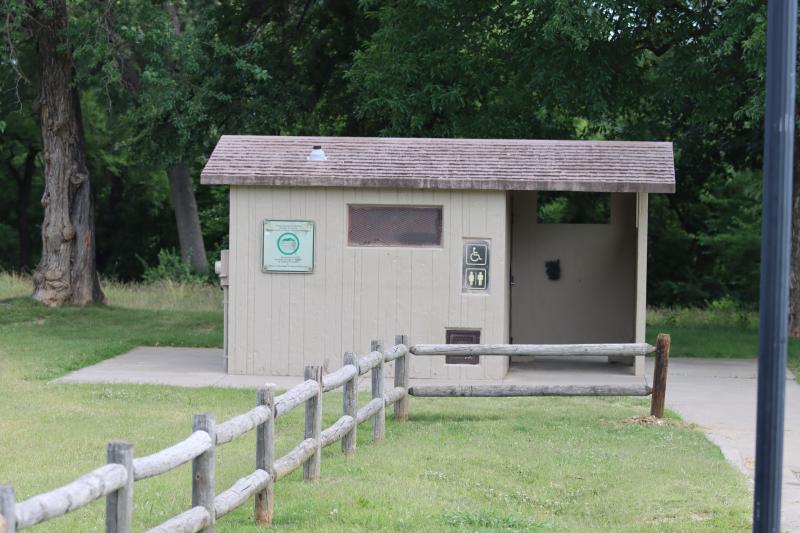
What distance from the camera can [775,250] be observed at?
4992 mm

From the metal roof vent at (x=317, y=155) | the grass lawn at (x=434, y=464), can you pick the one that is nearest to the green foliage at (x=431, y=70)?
the metal roof vent at (x=317, y=155)

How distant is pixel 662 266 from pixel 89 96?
1940 centimetres

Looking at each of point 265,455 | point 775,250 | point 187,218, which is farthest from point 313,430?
point 187,218

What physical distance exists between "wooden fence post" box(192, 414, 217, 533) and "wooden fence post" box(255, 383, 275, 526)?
980mm

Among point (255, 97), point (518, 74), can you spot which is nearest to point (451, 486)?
point (518, 74)

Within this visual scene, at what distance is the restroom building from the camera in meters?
15.5

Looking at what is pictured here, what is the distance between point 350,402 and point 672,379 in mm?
7233

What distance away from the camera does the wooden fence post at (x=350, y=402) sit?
10086mm

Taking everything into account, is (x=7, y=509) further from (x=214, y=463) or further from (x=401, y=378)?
(x=401, y=378)

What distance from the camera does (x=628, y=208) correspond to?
1792cm

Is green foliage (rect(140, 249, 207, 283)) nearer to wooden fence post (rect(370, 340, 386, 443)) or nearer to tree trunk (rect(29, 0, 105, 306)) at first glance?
tree trunk (rect(29, 0, 105, 306))

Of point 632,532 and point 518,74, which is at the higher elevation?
point 518,74

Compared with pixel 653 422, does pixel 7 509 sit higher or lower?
higher

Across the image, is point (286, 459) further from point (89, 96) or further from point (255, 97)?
point (89, 96)
